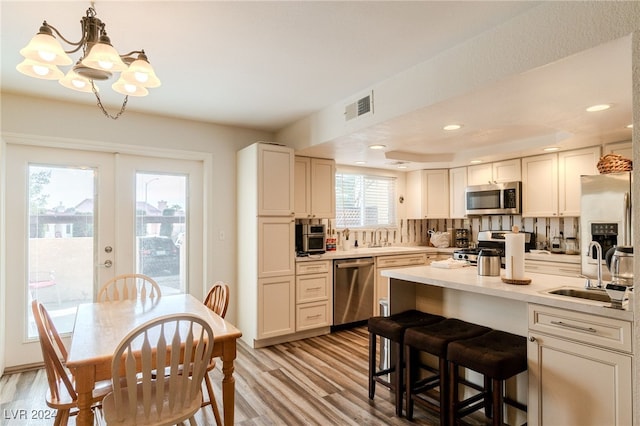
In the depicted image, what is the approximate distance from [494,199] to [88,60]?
468cm

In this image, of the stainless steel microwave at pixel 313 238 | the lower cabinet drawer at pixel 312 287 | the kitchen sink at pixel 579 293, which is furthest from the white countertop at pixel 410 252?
the kitchen sink at pixel 579 293

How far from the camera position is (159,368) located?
5.35 feet

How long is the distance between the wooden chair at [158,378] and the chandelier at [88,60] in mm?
1197

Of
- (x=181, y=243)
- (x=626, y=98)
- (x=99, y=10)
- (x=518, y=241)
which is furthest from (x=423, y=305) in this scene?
(x=99, y=10)

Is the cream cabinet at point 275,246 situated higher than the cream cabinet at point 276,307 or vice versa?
the cream cabinet at point 275,246

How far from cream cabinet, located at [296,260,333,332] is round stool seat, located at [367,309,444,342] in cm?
153

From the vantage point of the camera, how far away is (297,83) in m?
2.95

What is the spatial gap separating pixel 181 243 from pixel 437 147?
10.8 ft

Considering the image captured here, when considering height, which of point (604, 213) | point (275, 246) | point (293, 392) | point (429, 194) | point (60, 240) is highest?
point (429, 194)

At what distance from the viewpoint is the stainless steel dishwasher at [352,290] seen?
172 inches

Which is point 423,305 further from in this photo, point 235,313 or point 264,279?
point 235,313

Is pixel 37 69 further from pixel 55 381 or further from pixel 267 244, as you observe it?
pixel 267 244

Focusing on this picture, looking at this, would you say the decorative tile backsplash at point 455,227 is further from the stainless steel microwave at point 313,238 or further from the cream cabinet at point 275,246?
the cream cabinet at point 275,246

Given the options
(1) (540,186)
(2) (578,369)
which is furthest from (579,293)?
(1) (540,186)
